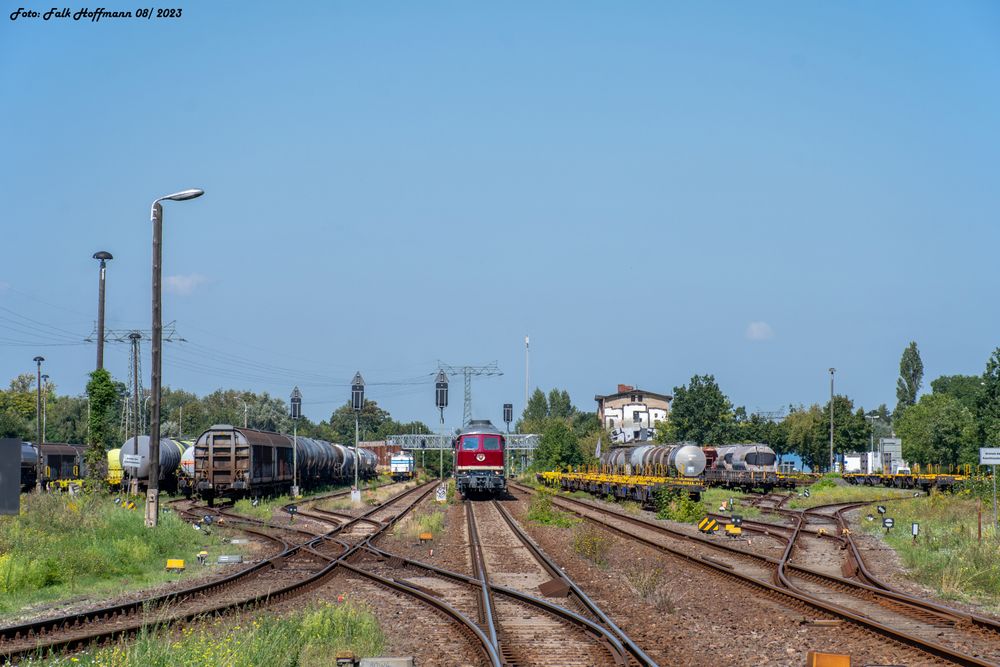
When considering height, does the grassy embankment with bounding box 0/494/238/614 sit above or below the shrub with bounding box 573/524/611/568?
above

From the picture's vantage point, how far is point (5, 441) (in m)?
12.2

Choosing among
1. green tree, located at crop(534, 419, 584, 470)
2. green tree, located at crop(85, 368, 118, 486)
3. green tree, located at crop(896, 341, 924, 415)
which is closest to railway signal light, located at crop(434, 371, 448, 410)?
green tree, located at crop(534, 419, 584, 470)

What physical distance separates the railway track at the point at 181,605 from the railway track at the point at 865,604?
737cm

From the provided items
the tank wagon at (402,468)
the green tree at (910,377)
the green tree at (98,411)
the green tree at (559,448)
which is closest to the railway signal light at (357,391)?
the green tree at (98,411)

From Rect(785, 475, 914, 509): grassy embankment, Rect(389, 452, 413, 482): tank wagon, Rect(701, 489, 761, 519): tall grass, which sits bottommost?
Rect(389, 452, 413, 482): tank wagon

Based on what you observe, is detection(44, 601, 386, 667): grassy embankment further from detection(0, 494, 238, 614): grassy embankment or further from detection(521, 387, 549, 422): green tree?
detection(521, 387, 549, 422): green tree

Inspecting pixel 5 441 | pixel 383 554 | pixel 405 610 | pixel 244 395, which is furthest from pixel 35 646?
pixel 244 395

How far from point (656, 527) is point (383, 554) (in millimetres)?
10857

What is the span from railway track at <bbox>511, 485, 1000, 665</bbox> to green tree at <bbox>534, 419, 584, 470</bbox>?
167 feet

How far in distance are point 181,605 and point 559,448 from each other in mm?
61871

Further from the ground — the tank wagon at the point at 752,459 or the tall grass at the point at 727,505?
the tank wagon at the point at 752,459

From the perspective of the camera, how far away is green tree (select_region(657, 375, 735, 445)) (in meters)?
114

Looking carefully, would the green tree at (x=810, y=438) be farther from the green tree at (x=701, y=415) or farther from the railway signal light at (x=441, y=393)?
the railway signal light at (x=441, y=393)

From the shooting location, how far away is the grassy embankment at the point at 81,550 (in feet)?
51.2
